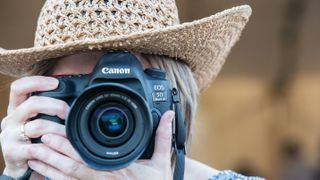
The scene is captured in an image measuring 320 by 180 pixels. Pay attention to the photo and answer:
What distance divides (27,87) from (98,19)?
15cm

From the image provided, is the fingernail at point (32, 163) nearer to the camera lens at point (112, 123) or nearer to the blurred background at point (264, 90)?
the camera lens at point (112, 123)

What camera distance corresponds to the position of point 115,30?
118 centimetres

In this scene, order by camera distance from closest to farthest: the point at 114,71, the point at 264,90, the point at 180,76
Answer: the point at 114,71 < the point at 180,76 < the point at 264,90

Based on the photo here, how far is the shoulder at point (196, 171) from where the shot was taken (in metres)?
1.37

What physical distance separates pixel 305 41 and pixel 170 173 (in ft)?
11.8

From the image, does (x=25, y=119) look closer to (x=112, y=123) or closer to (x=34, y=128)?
(x=34, y=128)

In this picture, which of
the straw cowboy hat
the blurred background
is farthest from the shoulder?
the blurred background

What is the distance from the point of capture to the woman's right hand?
3.74ft

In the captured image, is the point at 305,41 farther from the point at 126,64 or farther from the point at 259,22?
the point at 126,64

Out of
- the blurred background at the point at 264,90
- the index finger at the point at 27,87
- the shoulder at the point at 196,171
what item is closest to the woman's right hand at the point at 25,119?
the index finger at the point at 27,87

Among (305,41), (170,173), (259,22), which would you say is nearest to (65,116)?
(170,173)

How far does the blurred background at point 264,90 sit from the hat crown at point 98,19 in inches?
99.1

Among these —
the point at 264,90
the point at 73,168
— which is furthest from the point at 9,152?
the point at 264,90

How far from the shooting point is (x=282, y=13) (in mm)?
4430
